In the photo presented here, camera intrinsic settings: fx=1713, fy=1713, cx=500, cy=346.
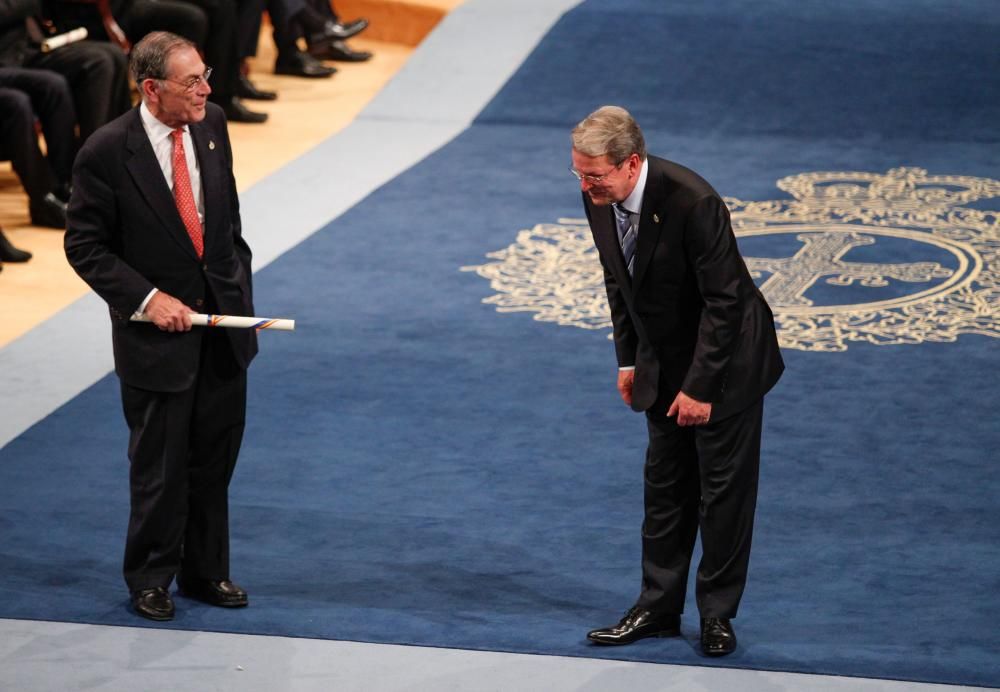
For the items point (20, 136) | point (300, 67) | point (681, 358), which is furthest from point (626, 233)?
point (300, 67)

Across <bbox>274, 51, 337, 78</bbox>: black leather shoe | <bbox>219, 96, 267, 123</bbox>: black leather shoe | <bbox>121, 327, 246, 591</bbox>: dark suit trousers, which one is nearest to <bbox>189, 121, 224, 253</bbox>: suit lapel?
<bbox>121, 327, 246, 591</bbox>: dark suit trousers

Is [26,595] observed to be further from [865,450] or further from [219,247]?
[865,450]

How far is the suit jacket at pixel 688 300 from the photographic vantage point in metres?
3.53

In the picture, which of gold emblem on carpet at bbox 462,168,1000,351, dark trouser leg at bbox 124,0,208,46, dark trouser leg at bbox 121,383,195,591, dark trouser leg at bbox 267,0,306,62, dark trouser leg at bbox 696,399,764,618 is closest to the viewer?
dark trouser leg at bbox 696,399,764,618

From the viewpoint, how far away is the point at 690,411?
3566 millimetres

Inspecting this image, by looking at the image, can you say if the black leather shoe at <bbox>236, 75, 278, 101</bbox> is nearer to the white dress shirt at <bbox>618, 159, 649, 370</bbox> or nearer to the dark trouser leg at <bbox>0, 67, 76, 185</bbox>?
the dark trouser leg at <bbox>0, 67, 76, 185</bbox>

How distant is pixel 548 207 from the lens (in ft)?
26.2

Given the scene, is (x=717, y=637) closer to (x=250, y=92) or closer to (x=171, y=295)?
(x=171, y=295)

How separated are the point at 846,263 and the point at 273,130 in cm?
375

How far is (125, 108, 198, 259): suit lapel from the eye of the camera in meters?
3.78

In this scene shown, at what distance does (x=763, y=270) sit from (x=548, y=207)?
1.40 metres

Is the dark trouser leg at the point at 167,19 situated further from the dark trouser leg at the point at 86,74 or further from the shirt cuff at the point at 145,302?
the shirt cuff at the point at 145,302

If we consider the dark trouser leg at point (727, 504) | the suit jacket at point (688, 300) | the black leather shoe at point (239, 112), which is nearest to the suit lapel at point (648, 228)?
the suit jacket at point (688, 300)

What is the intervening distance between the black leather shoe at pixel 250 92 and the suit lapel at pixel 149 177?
6157 mm
